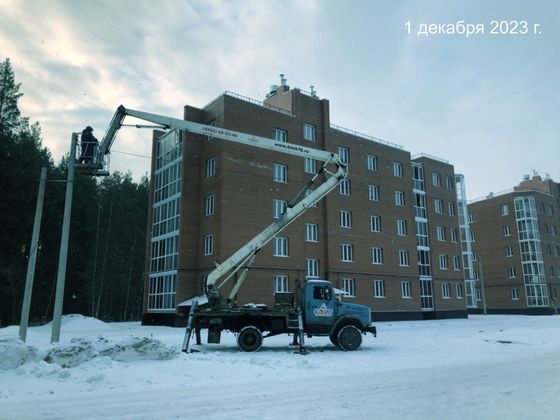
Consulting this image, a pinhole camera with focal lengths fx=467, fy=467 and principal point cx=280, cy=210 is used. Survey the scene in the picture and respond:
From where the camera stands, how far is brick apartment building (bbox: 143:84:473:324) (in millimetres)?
31328

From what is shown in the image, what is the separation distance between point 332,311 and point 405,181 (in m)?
28.3

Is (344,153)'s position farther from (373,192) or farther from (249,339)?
(249,339)

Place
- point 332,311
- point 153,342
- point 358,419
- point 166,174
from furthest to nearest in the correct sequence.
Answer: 1. point 166,174
2. point 332,311
3. point 153,342
4. point 358,419

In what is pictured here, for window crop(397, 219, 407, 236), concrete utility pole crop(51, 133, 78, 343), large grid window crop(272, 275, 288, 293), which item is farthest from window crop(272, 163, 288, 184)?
concrete utility pole crop(51, 133, 78, 343)

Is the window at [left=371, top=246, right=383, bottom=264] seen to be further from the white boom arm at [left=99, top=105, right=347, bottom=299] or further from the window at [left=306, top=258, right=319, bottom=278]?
the white boom arm at [left=99, top=105, right=347, bottom=299]

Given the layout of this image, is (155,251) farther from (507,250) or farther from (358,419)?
(507,250)

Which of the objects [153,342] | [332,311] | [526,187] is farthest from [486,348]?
[526,187]

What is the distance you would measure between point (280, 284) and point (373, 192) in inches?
525

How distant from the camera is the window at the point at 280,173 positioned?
33531 mm

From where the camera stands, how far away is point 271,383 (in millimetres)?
9969

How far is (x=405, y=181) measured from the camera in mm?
42750

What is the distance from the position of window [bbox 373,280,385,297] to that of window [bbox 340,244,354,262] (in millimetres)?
3208

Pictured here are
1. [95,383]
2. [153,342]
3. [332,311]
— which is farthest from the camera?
[332,311]

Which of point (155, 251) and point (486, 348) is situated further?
point (155, 251)
